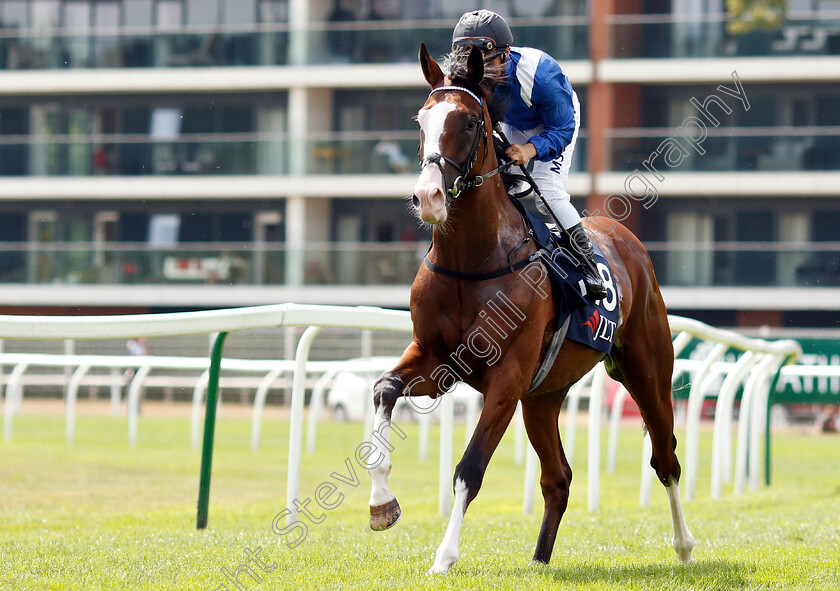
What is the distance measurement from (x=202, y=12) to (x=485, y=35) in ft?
85.9

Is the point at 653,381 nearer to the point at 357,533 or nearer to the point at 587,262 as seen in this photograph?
the point at 587,262

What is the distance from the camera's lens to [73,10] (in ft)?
98.6

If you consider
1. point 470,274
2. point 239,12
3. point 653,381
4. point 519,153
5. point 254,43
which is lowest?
point 653,381

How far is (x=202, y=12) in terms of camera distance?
29016 millimetres

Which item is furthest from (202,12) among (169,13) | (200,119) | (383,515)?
(383,515)

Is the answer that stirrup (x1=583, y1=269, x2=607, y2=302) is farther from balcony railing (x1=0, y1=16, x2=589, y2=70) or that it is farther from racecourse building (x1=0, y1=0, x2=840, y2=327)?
balcony railing (x1=0, y1=16, x2=589, y2=70)

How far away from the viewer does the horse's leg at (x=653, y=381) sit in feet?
17.4

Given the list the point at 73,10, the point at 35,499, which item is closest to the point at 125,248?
the point at 73,10

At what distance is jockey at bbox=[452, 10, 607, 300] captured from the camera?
14.5 ft

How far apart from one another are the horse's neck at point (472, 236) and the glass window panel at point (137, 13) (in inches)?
1067

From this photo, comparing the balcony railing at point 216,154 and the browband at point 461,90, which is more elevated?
the balcony railing at point 216,154

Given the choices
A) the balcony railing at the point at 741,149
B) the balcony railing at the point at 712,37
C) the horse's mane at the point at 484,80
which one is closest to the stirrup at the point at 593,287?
the horse's mane at the point at 484,80

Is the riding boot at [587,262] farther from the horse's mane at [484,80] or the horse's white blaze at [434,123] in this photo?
the horse's white blaze at [434,123]

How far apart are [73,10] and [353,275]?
11510 mm
